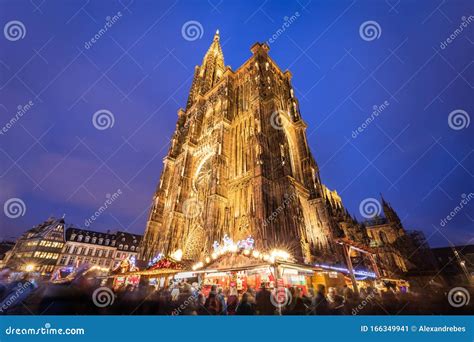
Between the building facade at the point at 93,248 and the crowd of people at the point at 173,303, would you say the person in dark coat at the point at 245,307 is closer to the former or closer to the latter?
the crowd of people at the point at 173,303

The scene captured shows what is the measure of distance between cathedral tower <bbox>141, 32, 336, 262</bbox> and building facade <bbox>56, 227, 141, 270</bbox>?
27.0 meters

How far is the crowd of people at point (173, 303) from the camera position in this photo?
436 cm

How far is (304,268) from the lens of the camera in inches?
476

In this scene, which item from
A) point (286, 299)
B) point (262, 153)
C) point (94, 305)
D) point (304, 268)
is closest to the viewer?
point (94, 305)

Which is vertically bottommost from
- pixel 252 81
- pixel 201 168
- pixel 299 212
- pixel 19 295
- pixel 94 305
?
pixel 94 305

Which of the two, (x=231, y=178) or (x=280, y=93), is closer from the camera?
(x=231, y=178)

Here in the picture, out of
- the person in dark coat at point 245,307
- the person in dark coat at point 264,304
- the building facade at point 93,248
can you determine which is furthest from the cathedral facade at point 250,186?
the building facade at point 93,248

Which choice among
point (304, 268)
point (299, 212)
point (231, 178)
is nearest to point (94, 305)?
point (304, 268)

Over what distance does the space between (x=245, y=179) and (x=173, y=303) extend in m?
15.2

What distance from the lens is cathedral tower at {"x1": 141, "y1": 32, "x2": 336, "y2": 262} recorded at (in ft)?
58.5

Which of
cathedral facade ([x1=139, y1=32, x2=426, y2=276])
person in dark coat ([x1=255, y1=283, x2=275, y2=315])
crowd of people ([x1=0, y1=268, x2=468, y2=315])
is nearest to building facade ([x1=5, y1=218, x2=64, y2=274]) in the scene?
cathedral facade ([x1=139, y1=32, x2=426, y2=276])

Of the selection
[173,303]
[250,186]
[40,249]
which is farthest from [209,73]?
[40,249]
